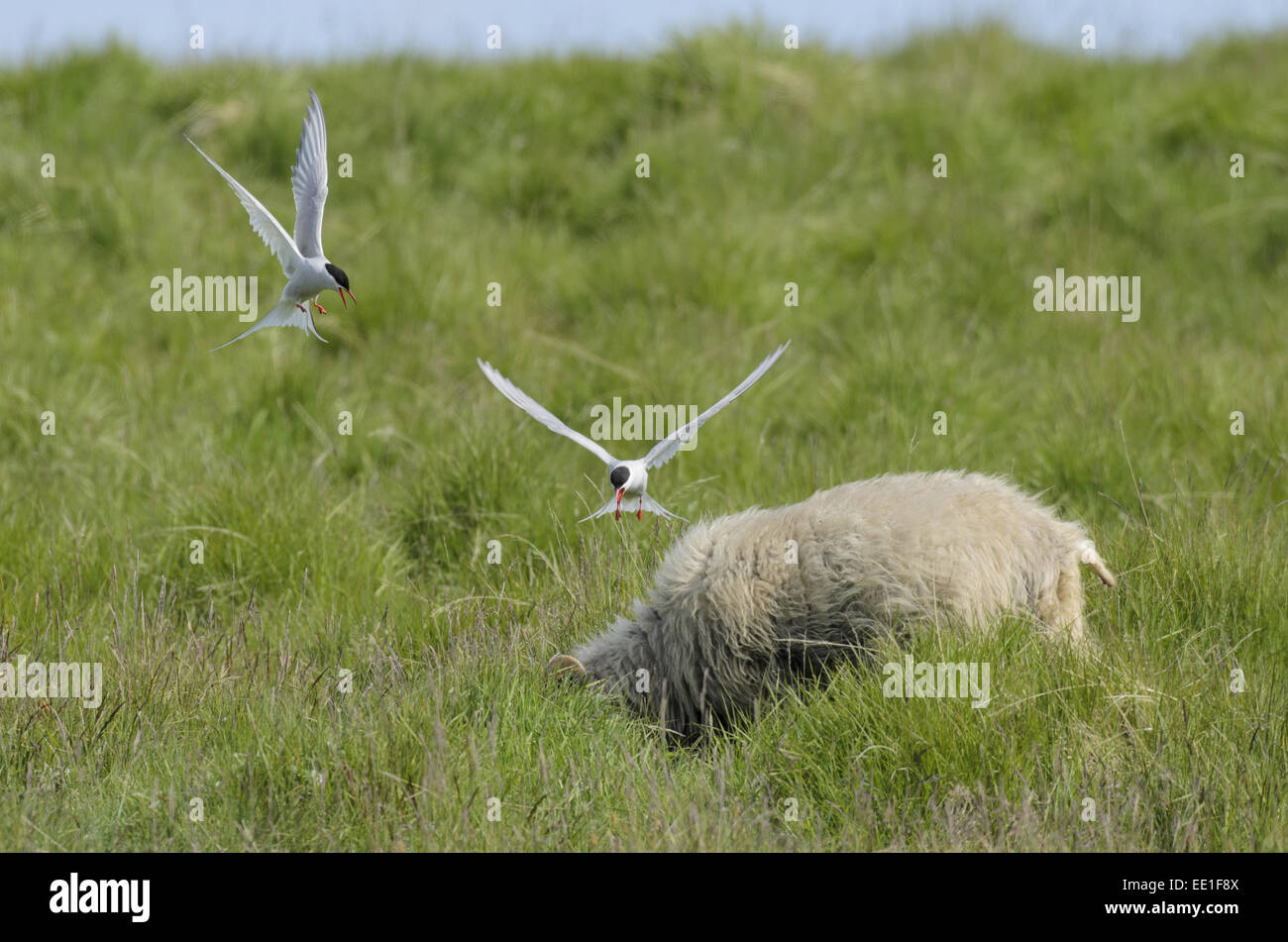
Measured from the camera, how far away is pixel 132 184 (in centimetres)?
917

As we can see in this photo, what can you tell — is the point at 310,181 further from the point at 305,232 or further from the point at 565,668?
the point at 565,668

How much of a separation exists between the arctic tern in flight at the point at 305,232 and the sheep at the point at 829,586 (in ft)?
4.46

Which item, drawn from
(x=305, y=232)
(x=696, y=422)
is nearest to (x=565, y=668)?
(x=696, y=422)

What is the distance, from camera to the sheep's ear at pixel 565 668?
4180 mm

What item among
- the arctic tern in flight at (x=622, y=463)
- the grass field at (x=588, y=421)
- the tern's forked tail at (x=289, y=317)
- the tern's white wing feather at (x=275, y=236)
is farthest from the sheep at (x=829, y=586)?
the tern's white wing feather at (x=275, y=236)

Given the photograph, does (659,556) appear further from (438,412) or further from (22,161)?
(22,161)

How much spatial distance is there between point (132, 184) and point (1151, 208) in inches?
280

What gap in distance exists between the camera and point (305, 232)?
3553 mm

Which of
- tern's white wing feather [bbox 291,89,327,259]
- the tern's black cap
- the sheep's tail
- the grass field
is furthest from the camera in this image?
the sheep's tail

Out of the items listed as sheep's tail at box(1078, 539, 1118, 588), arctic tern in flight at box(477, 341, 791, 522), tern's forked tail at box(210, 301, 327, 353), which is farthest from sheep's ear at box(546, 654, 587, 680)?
sheep's tail at box(1078, 539, 1118, 588)

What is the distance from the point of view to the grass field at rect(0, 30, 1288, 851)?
11.9ft

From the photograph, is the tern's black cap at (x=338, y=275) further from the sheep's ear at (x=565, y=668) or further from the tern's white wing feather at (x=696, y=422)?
the sheep's ear at (x=565, y=668)

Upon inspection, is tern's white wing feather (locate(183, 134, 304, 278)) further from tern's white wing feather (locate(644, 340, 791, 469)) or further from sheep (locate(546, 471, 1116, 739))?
sheep (locate(546, 471, 1116, 739))
